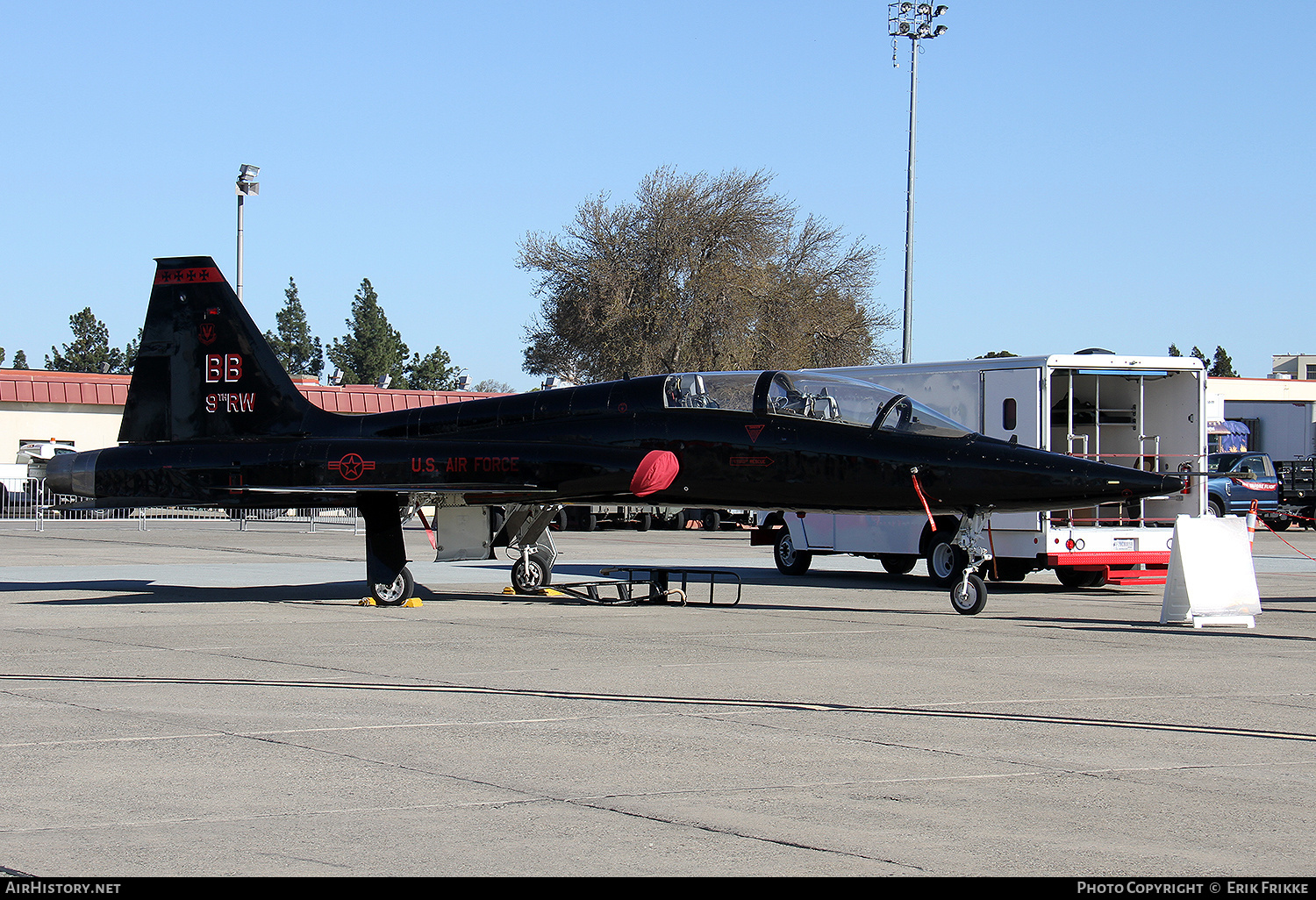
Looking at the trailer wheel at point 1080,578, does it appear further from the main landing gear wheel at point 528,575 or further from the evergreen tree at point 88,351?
the evergreen tree at point 88,351

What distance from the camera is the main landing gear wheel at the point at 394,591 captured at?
15.7m

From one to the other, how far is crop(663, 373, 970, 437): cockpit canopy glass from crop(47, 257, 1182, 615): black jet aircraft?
20 mm

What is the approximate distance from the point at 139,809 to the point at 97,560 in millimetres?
19582

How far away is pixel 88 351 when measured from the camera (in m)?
119

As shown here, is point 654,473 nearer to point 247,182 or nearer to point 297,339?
point 247,182

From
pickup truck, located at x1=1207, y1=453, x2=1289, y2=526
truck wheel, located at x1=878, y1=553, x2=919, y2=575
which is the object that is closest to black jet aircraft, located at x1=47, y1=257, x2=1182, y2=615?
truck wheel, located at x1=878, y1=553, x2=919, y2=575

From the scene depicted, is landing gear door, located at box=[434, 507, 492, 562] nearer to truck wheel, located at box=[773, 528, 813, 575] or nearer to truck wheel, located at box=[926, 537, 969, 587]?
truck wheel, located at box=[926, 537, 969, 587]

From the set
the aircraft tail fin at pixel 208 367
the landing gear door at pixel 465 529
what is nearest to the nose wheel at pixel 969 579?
the landing gear door at pixel 465 529

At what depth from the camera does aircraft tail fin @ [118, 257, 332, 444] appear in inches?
651

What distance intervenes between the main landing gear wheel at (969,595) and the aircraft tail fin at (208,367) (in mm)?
7888

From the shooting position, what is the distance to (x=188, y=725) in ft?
24.8

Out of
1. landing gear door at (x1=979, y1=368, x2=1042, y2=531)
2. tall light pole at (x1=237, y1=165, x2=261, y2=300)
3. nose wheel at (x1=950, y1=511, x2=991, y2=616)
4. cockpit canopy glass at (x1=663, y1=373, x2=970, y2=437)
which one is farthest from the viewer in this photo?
tall light pole at (x1=237, y1=165, x2=261, y2=300)

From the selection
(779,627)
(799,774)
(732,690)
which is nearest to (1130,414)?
(779,627)
